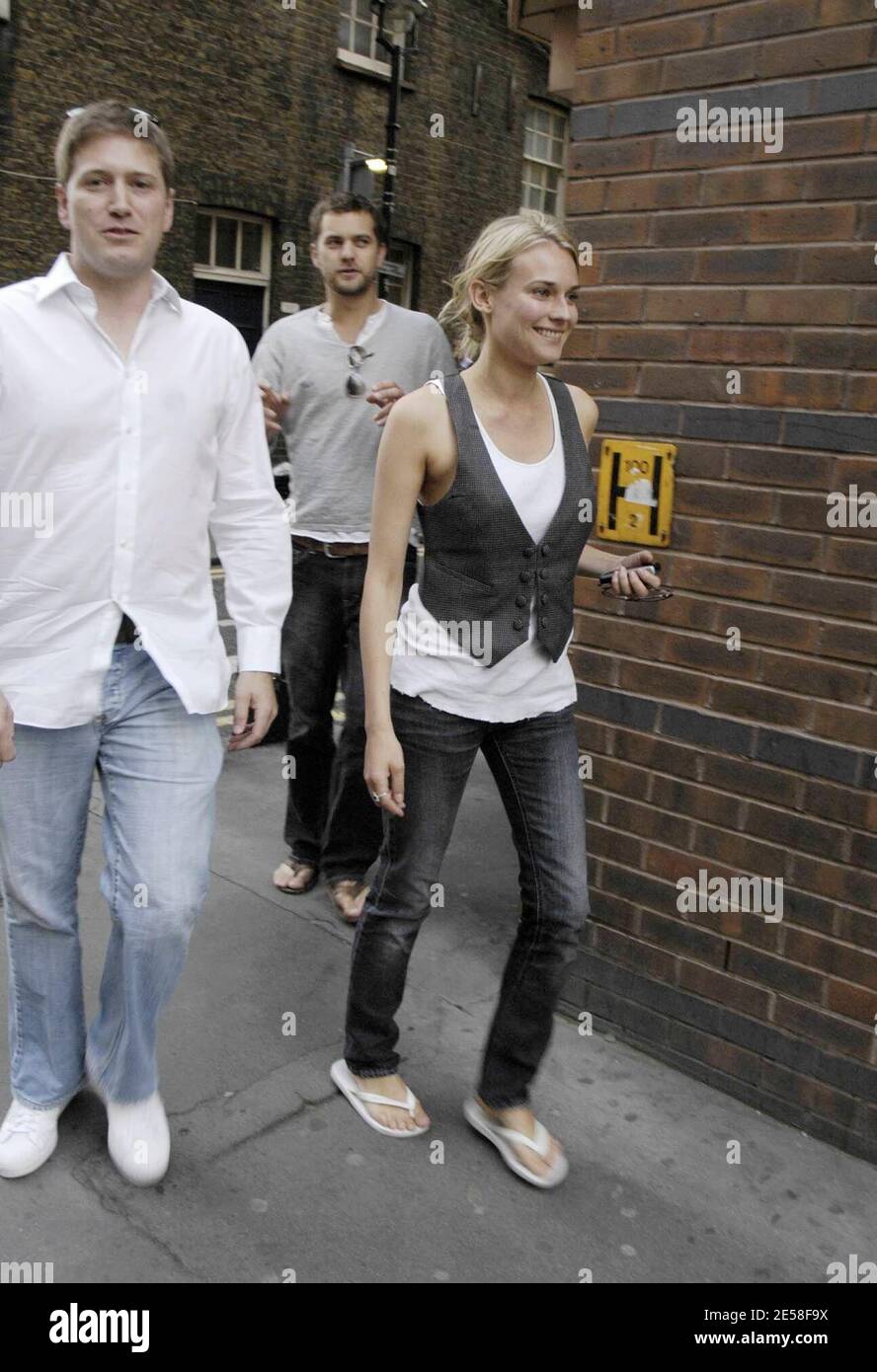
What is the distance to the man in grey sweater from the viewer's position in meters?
3.85

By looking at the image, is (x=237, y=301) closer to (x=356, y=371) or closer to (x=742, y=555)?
(x=356, y=371)

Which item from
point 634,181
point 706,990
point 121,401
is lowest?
point 706,990

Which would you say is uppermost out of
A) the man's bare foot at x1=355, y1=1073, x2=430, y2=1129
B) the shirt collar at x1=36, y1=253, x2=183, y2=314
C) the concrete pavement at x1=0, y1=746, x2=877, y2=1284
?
the shirt collar at x1=36, y1=253, x2=183, y2=314

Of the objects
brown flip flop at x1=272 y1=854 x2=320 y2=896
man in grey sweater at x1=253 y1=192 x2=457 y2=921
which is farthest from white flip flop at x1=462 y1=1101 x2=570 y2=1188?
brown flip flop at x1=272 y1=854 x2=320 y2=896

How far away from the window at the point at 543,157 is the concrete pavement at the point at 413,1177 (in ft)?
55.7

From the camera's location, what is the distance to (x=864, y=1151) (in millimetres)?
2912

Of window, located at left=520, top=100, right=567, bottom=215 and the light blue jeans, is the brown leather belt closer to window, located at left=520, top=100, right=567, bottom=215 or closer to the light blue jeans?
the light blue jeans

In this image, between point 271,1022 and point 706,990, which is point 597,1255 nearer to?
point 706,990

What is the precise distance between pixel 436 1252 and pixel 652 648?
157 centimetres

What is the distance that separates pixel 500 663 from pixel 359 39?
49.4 ft

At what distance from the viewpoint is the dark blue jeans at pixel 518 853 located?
8.76 feet

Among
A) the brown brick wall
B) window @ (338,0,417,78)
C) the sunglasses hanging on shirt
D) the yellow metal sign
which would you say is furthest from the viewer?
window @ (338,0,417,78)

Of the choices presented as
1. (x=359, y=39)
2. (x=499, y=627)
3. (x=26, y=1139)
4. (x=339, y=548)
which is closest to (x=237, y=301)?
(x=359, y=39)

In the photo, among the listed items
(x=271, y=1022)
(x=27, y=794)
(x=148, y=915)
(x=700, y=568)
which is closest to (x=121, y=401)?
(x=27, y=794)
